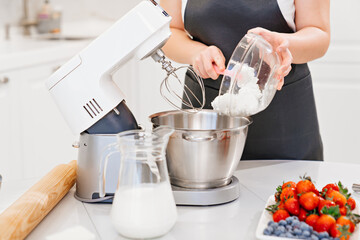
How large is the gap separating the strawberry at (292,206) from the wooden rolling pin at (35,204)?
20.0 inches

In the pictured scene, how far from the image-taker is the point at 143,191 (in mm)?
1009

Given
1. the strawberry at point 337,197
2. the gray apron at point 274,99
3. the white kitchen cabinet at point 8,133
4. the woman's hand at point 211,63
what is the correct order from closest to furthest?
1. the strawberry at point 337,197
2. the woman's hand at point 211,63
3. the gray apron at point 274,99
4. the white kitchen cabinet at point 8,133

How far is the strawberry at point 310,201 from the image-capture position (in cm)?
104

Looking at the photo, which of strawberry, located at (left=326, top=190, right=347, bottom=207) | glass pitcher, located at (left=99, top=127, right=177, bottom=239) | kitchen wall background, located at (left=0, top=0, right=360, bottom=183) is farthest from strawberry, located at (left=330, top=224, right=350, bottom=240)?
kitchen wall background, located at (left=0, top=0, right=360, bottom=183)

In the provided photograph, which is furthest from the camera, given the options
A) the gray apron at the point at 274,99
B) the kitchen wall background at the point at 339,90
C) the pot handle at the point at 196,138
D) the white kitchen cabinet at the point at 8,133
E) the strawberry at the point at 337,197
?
the kitchen wall background at the point at 339,90

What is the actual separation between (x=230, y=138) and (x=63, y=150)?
6.74ft

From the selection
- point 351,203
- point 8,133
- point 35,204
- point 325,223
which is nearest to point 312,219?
point 325,223

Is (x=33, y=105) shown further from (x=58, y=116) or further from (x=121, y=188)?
(x=121, y=188)

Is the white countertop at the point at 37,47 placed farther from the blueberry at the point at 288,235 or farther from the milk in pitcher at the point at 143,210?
the blueberry at the point at 288,235

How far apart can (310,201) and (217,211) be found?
242 mm

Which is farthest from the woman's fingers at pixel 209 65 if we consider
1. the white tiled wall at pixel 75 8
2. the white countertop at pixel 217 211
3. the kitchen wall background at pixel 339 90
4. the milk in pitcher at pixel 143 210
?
the white tiled wall at pixel 75 8

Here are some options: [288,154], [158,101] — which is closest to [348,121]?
[158,101]

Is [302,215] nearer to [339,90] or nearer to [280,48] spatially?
[280,48]

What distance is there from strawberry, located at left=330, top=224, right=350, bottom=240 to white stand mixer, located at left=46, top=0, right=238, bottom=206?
1.63ft
